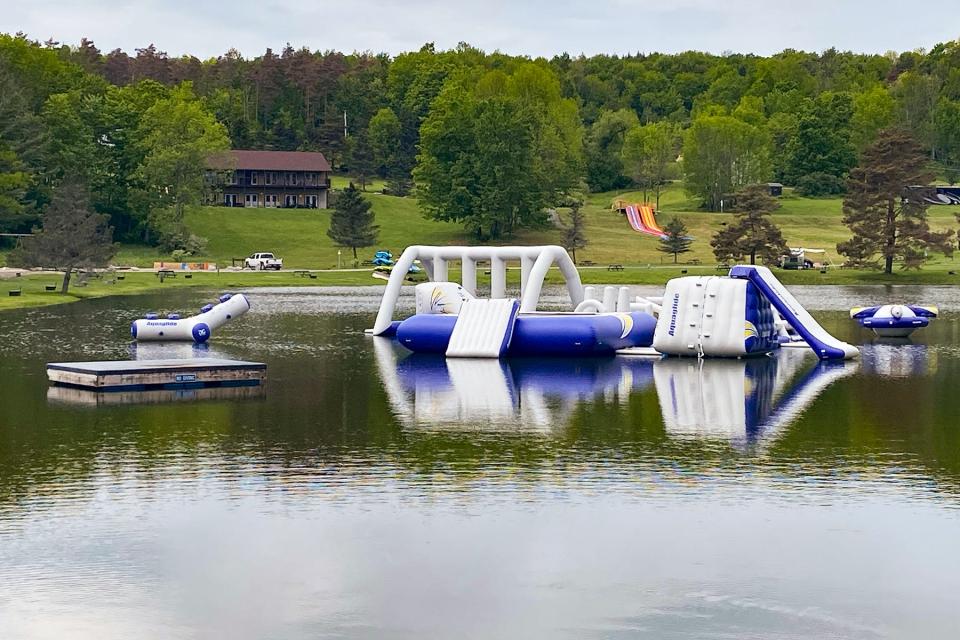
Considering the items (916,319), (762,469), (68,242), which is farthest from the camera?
(68,242)

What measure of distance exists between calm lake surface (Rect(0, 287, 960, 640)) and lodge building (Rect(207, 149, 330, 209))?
13024 cm

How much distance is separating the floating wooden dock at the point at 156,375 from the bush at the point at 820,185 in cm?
15274

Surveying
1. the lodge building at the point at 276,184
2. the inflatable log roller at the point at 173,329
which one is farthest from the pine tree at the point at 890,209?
the lodge building at the point at 276,184

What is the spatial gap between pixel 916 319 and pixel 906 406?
24.1 meters

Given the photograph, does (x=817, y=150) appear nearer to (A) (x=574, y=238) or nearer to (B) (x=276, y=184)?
(A) (x=574, y=238)

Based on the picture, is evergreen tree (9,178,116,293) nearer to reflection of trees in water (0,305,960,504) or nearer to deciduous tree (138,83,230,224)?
reflection of trees in water (0,305,960,504)

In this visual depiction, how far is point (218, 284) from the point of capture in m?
Answer: 110

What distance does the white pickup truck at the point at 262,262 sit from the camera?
128m

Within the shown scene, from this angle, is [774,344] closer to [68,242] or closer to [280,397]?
[280,397]

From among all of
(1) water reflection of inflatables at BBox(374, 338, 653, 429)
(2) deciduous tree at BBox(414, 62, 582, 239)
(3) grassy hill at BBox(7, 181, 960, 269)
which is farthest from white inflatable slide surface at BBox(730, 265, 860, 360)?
(2) deciduous tree at BBox(414, 62, 582, 239)

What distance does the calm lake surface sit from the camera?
19.8 meters

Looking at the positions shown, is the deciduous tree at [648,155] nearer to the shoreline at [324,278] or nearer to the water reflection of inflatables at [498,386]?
the shoreline at [324,278]

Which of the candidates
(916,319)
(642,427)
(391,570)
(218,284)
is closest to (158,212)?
(218,284)

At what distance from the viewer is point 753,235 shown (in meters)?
118
